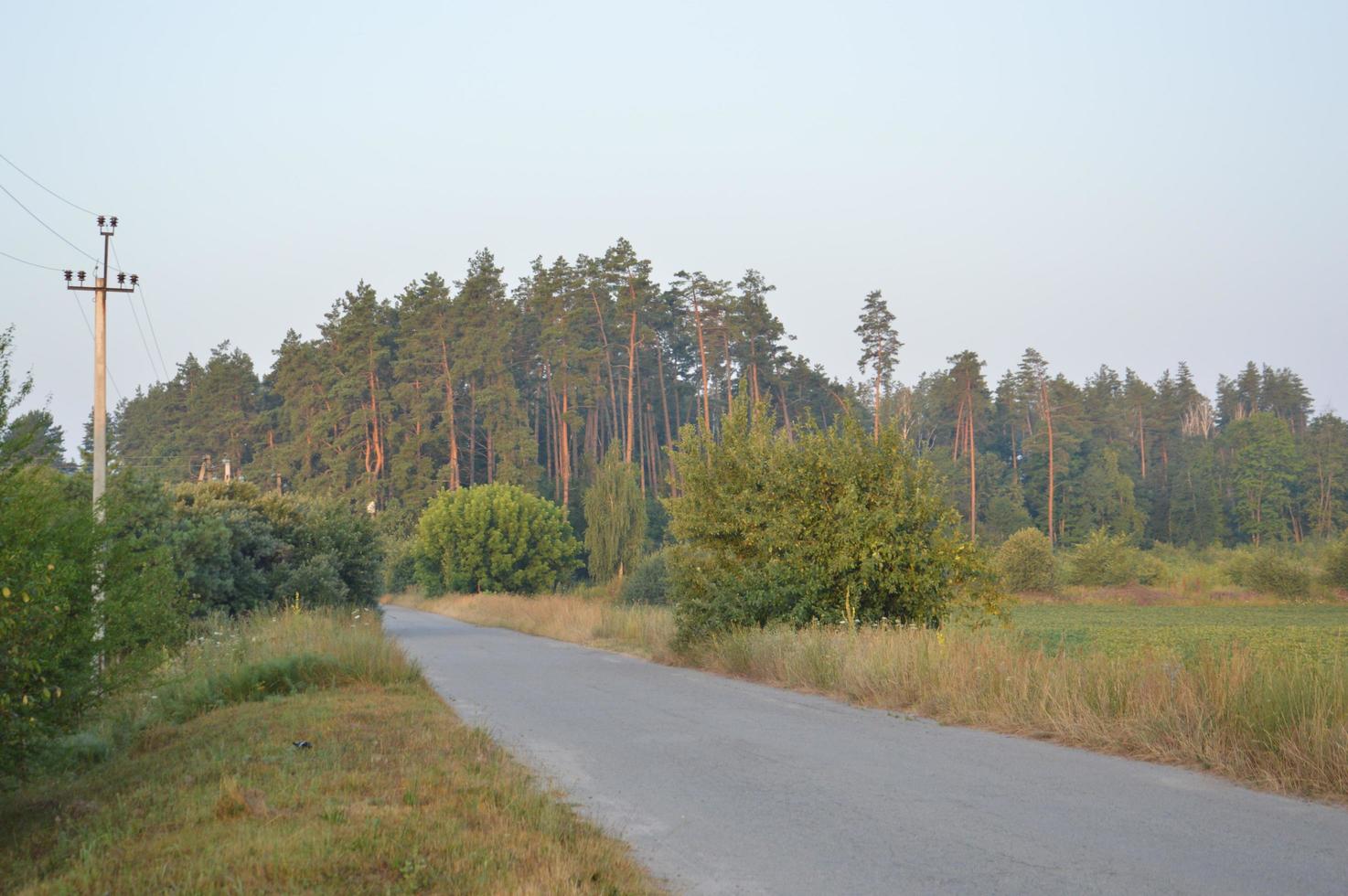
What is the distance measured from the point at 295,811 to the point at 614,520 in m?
54.0

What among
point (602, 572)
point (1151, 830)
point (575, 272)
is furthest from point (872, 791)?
point (575, 272)

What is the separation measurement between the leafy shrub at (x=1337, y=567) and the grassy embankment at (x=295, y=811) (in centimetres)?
5218

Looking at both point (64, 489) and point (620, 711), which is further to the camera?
point (620, 711)

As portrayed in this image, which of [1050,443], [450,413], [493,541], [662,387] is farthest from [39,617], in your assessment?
[1050,443]

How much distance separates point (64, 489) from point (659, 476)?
70.3 metres

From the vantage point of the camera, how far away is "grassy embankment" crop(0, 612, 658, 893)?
6.26m

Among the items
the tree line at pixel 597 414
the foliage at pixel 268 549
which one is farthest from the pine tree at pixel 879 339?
the foliage at pixel 268 549

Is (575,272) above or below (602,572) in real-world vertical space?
above

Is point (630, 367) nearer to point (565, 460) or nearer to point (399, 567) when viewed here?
point (565, 460)

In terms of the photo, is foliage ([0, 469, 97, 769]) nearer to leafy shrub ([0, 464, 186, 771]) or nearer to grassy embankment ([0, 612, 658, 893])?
leafy shrub ([0, 464, 186, 771])

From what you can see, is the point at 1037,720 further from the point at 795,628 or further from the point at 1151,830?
the point at 795,628

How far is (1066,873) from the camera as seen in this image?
650 centimetres

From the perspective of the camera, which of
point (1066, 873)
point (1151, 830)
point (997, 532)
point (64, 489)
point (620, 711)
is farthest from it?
point (997, 532)

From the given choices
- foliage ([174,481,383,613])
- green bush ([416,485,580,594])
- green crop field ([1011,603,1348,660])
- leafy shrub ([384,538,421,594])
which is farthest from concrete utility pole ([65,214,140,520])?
leafy shrub ([384,538,421,594])
